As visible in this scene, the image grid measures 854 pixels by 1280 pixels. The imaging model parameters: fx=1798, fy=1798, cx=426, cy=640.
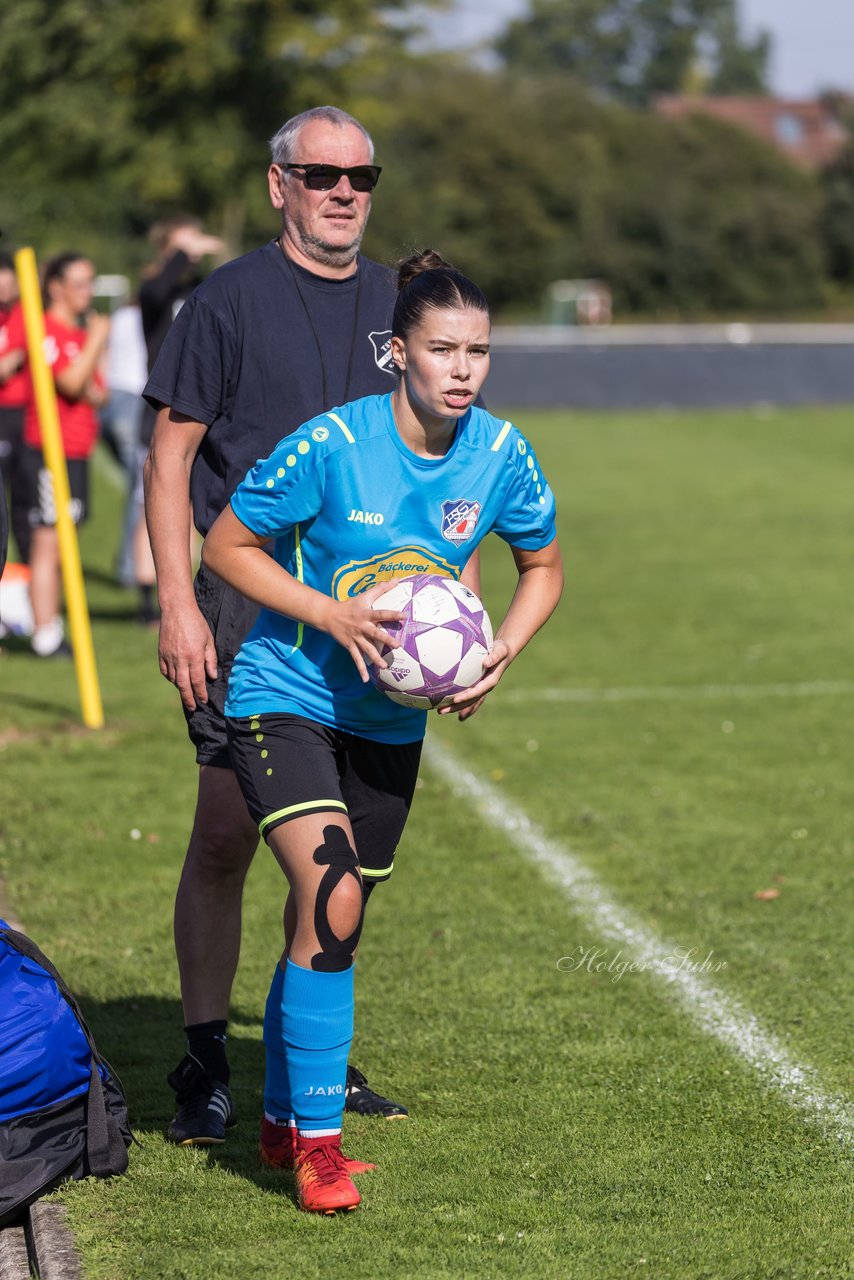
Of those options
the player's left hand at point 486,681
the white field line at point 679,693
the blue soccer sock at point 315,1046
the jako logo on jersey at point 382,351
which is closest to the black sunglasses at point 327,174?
the jako logo on jersey at point 382,351

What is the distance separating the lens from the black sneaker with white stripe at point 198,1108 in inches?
167

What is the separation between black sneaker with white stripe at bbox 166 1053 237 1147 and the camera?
4246 millimetres

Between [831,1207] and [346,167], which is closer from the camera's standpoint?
[831,1207]

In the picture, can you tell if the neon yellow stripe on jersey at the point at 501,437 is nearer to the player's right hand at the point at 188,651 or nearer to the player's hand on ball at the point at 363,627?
the player's hand on ball at the point at 363,627

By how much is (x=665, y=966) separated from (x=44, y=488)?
21.3 ft

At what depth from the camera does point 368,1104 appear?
175 inches

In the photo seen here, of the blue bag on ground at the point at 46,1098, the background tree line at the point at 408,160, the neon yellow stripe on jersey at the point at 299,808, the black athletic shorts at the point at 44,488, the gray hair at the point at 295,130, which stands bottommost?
the background tree line at the point at 408,160

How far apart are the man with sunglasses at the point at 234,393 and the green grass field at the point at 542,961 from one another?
0.39 metres

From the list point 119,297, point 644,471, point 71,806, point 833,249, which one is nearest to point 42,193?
point 119,297

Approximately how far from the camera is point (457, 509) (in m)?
3.85

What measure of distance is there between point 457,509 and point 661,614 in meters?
8.46

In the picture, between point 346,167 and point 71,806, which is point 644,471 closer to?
point 71,806

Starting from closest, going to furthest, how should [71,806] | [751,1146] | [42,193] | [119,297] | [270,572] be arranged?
[270,572] < [751,1146] < [71,806] < [119,297] < [42,193]

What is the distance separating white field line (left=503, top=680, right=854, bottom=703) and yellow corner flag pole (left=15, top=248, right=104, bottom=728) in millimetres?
2287
